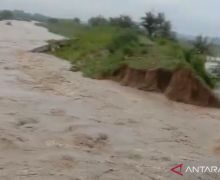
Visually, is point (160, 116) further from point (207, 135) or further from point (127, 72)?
point (127, 72)

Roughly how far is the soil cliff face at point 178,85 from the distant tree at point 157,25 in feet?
40.4

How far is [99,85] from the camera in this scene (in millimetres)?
15148

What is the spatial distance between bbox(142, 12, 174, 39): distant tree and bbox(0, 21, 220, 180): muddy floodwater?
40.3ft

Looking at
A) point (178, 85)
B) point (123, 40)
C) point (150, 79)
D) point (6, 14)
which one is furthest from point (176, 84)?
point (6, 14)

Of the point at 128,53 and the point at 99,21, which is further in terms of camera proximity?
the point at 99,21

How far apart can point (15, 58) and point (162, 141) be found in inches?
479

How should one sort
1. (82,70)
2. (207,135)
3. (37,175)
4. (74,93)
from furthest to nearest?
1. (82,70)
2. (74,93)
3. (207,135)
4. (37,175)

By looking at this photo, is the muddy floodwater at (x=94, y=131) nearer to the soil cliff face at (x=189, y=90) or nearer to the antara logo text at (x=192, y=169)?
the antara logo text at (x=192, y=169)

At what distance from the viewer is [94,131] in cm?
964

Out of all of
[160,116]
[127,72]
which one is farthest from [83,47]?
Result: [160,116]

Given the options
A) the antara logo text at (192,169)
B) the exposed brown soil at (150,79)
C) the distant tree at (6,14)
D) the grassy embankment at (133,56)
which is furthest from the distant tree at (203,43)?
the distant tree at (6,14)

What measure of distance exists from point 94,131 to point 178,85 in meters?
5.42

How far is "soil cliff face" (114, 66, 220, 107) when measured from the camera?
14.4 m

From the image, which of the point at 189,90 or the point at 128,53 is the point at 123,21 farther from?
the point at 189,90
